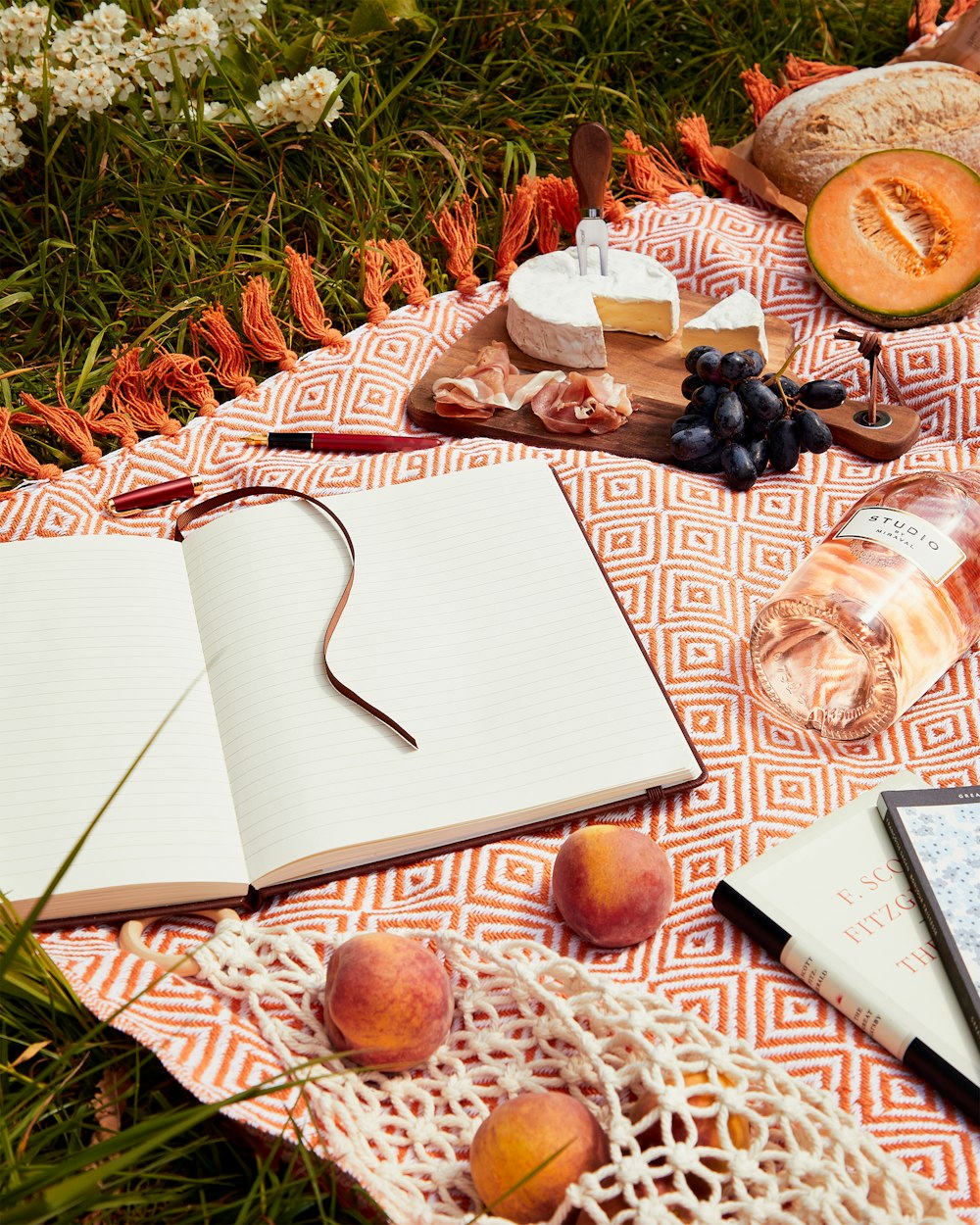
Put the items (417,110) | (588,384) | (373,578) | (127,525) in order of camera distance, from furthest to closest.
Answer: (417,110) → (588,384) → (127,525) → (373,578)

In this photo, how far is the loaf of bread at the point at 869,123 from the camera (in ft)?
7.20

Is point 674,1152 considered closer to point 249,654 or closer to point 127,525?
point 249,654

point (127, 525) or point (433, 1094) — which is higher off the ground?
point (127, 525)

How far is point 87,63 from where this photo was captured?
6.64 feet

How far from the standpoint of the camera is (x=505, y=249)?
2146 millimetres

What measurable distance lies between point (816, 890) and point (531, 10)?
218 centimetres

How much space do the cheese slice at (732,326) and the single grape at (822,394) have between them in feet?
0.71

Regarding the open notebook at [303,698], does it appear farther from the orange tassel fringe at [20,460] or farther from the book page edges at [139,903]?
the orange tassel fringe at [20,460]

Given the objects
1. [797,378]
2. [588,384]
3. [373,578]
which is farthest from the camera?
[797,378]

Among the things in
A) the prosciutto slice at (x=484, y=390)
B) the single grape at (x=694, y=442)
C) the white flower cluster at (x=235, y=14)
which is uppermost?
the white flower cluster at (x=235, y=14)

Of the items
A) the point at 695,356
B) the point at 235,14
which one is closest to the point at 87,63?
the point at 235,14

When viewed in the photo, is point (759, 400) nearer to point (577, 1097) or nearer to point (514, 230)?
point (514, 230)

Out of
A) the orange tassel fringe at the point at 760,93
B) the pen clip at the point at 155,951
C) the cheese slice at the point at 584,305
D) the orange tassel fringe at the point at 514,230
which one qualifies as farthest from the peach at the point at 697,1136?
the orange tassel fringe at the point at 760,93

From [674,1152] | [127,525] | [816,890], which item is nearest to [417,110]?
[127,525]
